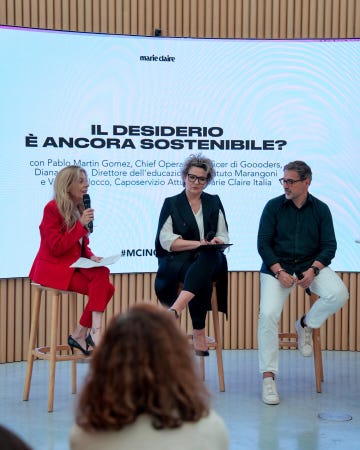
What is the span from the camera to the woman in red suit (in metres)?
4.79

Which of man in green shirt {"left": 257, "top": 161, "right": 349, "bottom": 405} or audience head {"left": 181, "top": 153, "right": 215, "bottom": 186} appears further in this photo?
audience head {"left": 181, "top": 153, "right": 215, "bottom": 186}

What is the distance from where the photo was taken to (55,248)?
4789 mm

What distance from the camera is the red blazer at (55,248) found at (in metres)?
4.78

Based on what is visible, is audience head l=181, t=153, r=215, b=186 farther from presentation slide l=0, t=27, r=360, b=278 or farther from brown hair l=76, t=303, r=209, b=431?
brown hair l=76, t=303, r=209, b=431

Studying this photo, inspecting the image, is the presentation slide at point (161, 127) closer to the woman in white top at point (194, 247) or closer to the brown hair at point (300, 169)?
the woman in white top at point (194, 247)

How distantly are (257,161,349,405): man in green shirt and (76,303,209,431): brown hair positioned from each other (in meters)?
3.35

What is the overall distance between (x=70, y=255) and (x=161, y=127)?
170 centimetres

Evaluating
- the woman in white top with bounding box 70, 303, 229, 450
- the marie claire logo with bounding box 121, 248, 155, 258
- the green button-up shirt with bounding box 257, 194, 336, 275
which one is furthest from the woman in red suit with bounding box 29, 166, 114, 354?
the woman in white top with bounding box 70, 303, 229, 450

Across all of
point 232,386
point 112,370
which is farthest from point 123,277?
point 112,370

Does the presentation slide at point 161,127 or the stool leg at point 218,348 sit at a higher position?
the presentation slide at point 161,127

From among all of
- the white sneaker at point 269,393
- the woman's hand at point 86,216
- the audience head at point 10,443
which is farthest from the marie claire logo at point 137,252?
the audience head at point 10,443

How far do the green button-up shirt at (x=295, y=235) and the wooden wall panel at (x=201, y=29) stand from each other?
1327 millimetres

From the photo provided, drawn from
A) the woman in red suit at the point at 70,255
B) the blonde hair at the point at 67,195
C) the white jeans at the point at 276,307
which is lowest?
the white jeans at the point at 276,307

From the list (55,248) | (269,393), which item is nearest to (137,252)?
(55,248)
